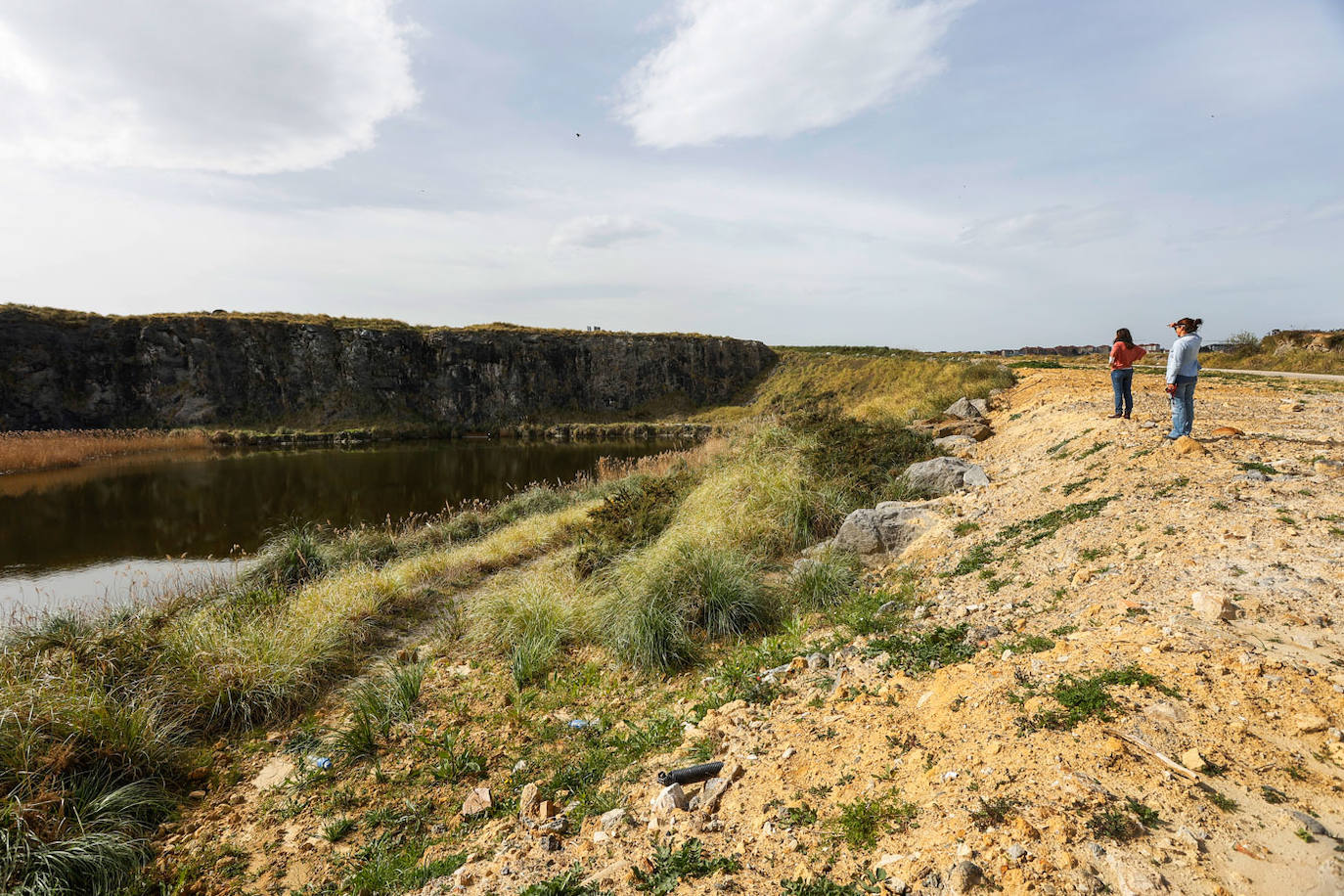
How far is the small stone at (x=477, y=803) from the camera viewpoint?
425cm

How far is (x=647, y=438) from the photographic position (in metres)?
43.7

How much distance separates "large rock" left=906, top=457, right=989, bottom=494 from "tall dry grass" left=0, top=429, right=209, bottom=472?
36417 mm

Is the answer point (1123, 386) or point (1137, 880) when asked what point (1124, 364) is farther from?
point (1137, 880)

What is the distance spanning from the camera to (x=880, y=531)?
7648 millimetres

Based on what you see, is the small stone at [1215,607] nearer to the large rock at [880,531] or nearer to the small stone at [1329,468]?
the large rock at [880,531]

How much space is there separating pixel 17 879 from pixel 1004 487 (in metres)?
10.2

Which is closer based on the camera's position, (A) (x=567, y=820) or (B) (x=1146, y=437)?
(A) (x=567, y=820)

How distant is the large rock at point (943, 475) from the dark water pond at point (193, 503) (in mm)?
12192

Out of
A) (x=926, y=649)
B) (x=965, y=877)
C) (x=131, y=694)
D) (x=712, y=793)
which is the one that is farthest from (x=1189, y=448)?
(x=131, y=694)

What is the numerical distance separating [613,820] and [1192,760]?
10.1 ft

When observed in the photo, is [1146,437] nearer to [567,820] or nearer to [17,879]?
[567,820]

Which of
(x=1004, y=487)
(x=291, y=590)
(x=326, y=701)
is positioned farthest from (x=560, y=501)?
(x=1004, y=487)

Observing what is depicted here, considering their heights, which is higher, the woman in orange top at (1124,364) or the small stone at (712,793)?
the woman in orange top at (1124,364)

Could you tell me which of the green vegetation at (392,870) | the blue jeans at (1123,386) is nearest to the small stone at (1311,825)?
the green vegetation at (392,870)
